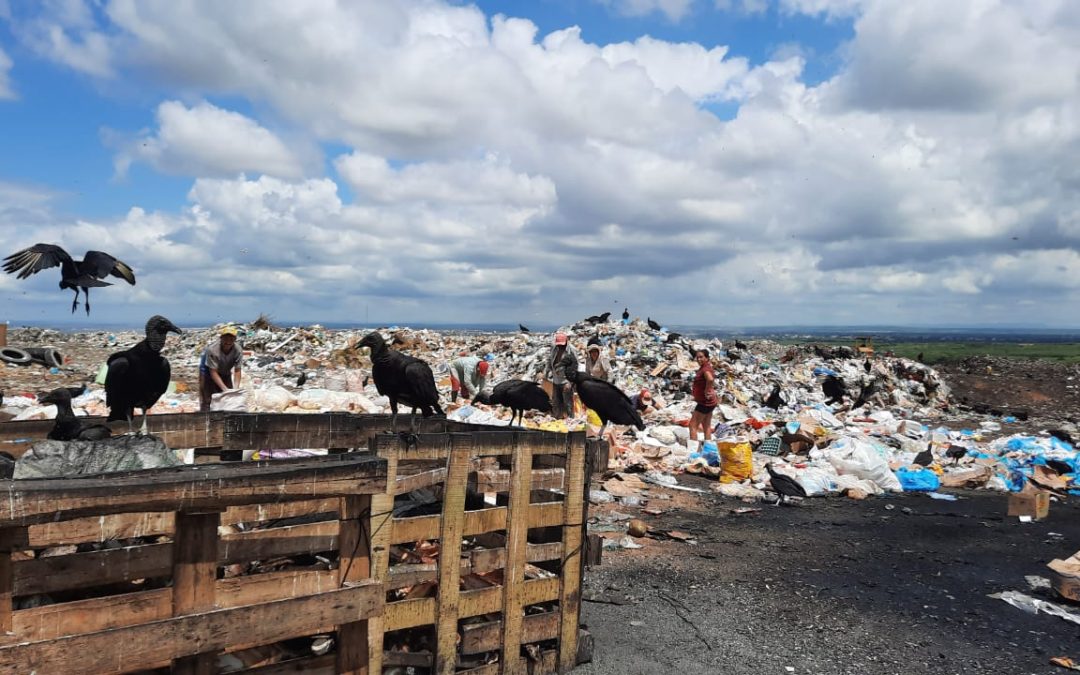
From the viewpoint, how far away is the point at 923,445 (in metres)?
12.5

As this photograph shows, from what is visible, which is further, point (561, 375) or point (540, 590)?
point (561, 375)

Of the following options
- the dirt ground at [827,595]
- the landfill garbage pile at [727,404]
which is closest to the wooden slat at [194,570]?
the dirt ground at [827,595]

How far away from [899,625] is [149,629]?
4.93 metres

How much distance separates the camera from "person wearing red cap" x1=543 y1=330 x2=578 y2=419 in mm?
10547

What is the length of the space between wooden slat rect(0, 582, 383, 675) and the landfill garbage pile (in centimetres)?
569

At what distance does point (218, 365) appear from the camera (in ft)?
27.5

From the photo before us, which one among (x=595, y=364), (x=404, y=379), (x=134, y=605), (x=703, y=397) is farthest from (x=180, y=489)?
(x=703, y=397)

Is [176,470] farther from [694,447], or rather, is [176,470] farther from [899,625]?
[694,447]

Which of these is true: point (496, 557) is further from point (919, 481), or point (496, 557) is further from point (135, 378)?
point (919, 481)

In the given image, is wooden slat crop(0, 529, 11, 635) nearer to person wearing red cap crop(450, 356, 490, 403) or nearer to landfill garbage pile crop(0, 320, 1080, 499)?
landfill garbage pile crop(0, 320, 1080, 499)

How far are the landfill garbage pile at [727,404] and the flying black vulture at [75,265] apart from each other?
2.11m

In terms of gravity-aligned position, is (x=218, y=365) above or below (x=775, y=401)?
above

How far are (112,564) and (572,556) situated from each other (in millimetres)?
2252

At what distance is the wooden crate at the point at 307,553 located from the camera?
247cm
